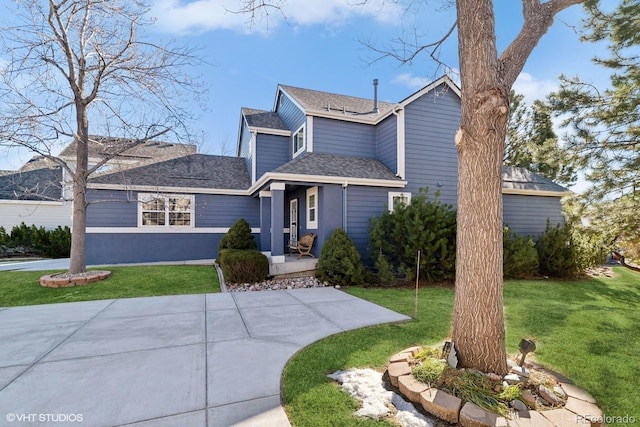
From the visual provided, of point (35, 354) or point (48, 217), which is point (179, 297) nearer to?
point (35, 354)

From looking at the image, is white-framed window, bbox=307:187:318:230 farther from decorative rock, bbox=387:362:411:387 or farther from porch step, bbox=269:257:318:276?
decorative rock, bbox=387:362:411:387

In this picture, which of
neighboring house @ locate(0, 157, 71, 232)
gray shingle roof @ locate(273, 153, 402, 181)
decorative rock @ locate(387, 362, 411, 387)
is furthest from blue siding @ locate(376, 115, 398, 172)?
neighboring house @ locate(0, 157, 71, 232)

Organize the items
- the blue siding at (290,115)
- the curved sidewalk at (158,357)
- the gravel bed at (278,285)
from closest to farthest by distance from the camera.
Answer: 1. the curved sidewalk at (158,357)
2. the gravel bed at (278,285)
3. the blue siding at (290,115)

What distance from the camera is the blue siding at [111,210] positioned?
35.5ft

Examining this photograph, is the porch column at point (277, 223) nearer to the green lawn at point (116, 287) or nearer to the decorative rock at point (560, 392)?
the green lawn at point (116, 287)

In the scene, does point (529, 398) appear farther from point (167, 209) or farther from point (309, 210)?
point (167, 209)

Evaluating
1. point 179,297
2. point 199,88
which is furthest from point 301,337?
point 199,88

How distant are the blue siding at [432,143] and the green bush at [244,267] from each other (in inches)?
229

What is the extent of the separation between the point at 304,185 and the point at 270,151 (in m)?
4.14

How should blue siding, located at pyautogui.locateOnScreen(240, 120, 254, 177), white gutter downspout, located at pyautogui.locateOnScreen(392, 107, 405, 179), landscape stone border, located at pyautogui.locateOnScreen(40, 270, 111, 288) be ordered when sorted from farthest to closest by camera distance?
blue siding, located at pyautogui.locateOnScreen(240, 120, 254, 177)
white gutter downspout, located at pyautogui.locateOnScreen(392, 107, 405, 179)
landscape stone border, located at pyautogui.locateOnScreen(40, 270, 111, 288)

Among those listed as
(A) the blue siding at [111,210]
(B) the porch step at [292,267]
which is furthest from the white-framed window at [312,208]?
(A) the blue siding at [111,210]

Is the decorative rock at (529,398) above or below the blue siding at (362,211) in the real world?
below

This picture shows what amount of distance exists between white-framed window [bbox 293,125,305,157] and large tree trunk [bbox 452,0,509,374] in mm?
8846

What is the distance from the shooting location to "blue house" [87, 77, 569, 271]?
9.55 m
